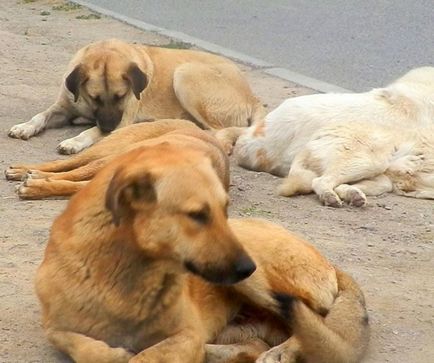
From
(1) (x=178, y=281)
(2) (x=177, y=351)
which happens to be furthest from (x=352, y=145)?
(2) (x=177, y=351)

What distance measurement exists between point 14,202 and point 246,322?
2.60 metres

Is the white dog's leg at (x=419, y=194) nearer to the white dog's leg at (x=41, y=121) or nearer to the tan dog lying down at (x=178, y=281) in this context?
the tan dog lying down at (x=178, y=281)

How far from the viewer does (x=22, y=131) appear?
924 cm

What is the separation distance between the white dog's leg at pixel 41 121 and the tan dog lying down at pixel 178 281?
14.5 ft

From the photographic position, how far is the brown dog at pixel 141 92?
949cm

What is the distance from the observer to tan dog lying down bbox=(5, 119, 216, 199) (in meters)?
7.36

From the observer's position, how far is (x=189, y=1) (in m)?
16.9

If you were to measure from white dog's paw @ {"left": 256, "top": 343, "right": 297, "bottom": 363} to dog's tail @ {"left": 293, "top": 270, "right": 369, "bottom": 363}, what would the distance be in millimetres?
51

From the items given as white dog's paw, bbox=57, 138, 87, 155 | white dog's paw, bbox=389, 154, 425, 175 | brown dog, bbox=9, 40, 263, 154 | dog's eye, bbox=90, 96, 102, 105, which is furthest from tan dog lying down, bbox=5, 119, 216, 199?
dog's eye, bbox=90, 96, 102, 105

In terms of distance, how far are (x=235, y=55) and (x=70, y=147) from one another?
426 cm

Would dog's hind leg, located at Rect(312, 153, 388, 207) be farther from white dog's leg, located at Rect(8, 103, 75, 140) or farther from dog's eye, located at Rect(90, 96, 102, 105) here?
white dog's leg, located at Rect(8, 103, 75, 140)

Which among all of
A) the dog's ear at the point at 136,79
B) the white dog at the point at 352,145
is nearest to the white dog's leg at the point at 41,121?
the dog's ear at the point at 136,79

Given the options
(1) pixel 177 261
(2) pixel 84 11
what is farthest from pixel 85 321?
(2) pixel 84 11

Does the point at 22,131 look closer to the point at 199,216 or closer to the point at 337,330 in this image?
the point at 337,330
